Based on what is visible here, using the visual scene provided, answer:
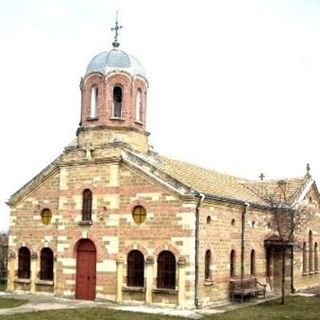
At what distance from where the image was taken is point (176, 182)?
2783 centimetres

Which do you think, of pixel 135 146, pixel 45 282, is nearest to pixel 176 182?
pixel 135 146

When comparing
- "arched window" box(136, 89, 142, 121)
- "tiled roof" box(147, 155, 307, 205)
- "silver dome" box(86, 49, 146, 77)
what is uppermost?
"silver dome" box(86, 49, 146, 77)

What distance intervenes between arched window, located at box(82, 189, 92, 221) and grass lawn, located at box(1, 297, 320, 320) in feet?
19.2

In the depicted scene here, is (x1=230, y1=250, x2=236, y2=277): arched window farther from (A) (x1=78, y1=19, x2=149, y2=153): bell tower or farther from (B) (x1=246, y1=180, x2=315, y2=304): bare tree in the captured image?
(A) (x1=78, y1=19, x2=149, y2=153): bell tower

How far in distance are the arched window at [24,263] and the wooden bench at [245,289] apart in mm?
11585

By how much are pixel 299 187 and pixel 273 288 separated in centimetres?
750

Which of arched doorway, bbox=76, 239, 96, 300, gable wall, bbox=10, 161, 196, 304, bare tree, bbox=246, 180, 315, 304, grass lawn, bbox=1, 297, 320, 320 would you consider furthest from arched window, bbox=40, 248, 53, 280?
bare tree, bbox=246, 180, 315, 304

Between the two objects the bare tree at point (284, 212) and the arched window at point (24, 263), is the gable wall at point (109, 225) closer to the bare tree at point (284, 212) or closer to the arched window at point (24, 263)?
the arched window at point (24, 263)

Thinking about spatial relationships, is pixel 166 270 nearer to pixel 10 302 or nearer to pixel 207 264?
pixel 207 264

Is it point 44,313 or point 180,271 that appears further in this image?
point 180,271

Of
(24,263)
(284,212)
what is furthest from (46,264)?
(284,212)

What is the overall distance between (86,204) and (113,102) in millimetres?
5687

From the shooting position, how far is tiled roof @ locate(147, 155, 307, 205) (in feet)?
101

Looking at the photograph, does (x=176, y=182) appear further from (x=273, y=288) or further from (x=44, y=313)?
(x=273, y=288)
